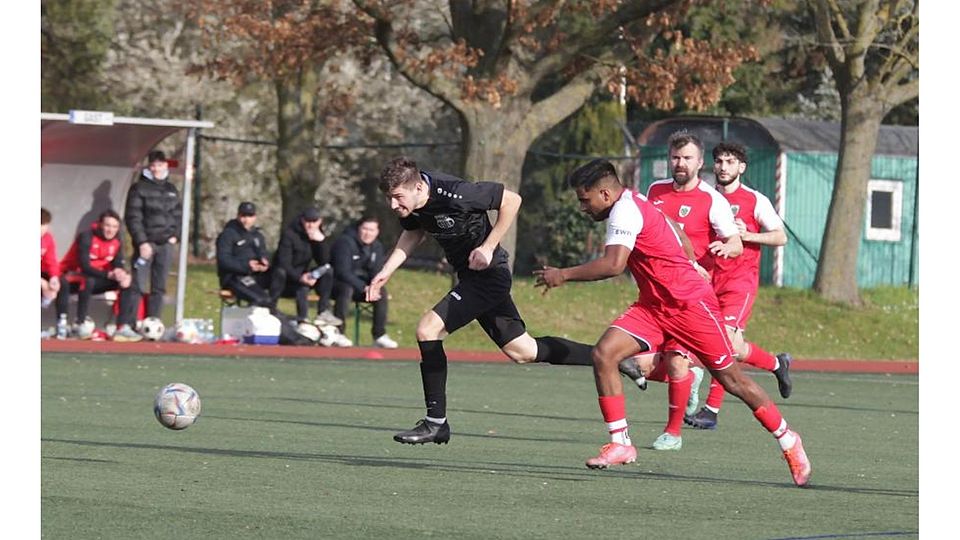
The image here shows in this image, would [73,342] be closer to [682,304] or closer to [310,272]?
[310,272]

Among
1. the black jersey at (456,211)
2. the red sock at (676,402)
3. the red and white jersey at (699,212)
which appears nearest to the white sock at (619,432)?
the black jersey at (456,211)

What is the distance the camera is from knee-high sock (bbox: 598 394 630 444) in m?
10.1

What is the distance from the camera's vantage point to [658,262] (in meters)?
10.3

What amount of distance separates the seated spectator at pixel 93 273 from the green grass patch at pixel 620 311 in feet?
14.8

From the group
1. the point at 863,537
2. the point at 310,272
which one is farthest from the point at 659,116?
the point at 863,537

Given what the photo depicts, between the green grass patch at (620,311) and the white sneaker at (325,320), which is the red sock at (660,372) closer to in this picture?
the white sneaker at (325,320)

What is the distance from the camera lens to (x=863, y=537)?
26.3 feet

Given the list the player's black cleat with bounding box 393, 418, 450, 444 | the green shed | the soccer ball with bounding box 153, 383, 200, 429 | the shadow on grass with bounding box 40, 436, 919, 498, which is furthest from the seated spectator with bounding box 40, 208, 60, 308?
the green shed

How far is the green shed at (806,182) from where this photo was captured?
34.8 m

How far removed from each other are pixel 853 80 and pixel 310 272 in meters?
11.3

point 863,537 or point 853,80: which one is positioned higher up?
point 853,80

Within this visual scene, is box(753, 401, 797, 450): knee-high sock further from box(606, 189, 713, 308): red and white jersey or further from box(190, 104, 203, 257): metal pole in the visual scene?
box(190, 104, 203, 257): metal pole

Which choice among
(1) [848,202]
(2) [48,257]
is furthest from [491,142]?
(1) [848,202]
